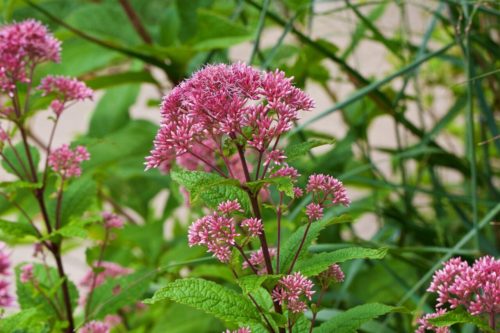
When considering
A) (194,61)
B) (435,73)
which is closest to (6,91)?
(194,61)

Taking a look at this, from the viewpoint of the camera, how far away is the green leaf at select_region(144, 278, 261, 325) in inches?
21.9

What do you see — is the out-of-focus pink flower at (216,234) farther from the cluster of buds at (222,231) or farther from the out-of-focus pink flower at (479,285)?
the out-of-focus pink flower at (479,285)

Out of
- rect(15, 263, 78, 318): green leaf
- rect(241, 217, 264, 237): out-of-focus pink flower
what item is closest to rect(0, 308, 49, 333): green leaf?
rect(15, 263, 78, 318): green leaf

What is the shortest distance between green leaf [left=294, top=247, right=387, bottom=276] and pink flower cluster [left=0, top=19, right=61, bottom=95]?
1.04ft

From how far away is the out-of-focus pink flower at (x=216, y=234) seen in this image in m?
0.56

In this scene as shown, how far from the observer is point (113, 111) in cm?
144

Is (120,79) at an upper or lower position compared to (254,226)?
upper

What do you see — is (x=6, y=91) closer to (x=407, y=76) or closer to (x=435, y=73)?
(x=407, y=76)

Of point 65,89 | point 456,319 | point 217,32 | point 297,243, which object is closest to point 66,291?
point 65,89

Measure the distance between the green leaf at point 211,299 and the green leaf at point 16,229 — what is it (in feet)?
0.92

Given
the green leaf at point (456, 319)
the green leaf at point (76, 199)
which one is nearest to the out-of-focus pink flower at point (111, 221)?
the green leaf at point (76, 199)

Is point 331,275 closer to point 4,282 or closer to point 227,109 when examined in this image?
point 227,109

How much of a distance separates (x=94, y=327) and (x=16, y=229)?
0.39ft

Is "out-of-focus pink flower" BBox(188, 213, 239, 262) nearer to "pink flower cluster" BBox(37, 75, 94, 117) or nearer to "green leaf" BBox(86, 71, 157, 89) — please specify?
"pink flower cluster" BBox(37, 75, 94, 117)
